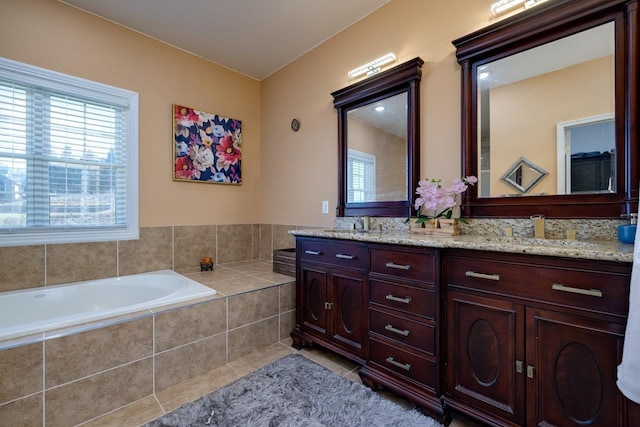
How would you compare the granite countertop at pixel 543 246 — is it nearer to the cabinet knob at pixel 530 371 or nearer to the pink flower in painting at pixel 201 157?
the cabinet knob at pixel 530 371

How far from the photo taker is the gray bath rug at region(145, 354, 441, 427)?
4.75ft

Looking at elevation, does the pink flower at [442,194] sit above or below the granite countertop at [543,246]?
above

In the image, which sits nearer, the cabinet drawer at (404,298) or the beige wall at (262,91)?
the cabinet drawer at (404,298)

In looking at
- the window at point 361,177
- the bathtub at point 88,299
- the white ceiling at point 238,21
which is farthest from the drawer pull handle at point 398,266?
the white ceiling at point 238,21

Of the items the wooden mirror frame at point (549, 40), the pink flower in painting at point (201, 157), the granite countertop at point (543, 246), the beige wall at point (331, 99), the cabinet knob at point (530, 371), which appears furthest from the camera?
the pink flower in painting at point (201, 157)

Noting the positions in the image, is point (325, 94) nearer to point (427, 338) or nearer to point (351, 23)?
point (351, 23)

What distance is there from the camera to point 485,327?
4.28 feet

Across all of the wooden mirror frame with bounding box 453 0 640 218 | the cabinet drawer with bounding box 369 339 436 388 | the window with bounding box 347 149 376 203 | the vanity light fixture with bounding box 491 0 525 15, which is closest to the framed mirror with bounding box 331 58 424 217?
the window with bounding box 347 149 376 203

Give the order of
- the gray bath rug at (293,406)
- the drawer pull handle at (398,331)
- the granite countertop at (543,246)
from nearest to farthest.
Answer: the granite countertop at (543,246) → the gray bath rug at (293,406) → the drawer pull handle at (398,331)

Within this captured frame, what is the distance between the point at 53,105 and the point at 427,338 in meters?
3.13

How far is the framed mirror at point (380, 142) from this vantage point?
2.09m

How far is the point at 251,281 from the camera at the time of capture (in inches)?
98.5

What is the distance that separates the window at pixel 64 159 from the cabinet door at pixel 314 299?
1655mm

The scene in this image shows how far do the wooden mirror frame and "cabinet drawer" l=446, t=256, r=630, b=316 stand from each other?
54cm
